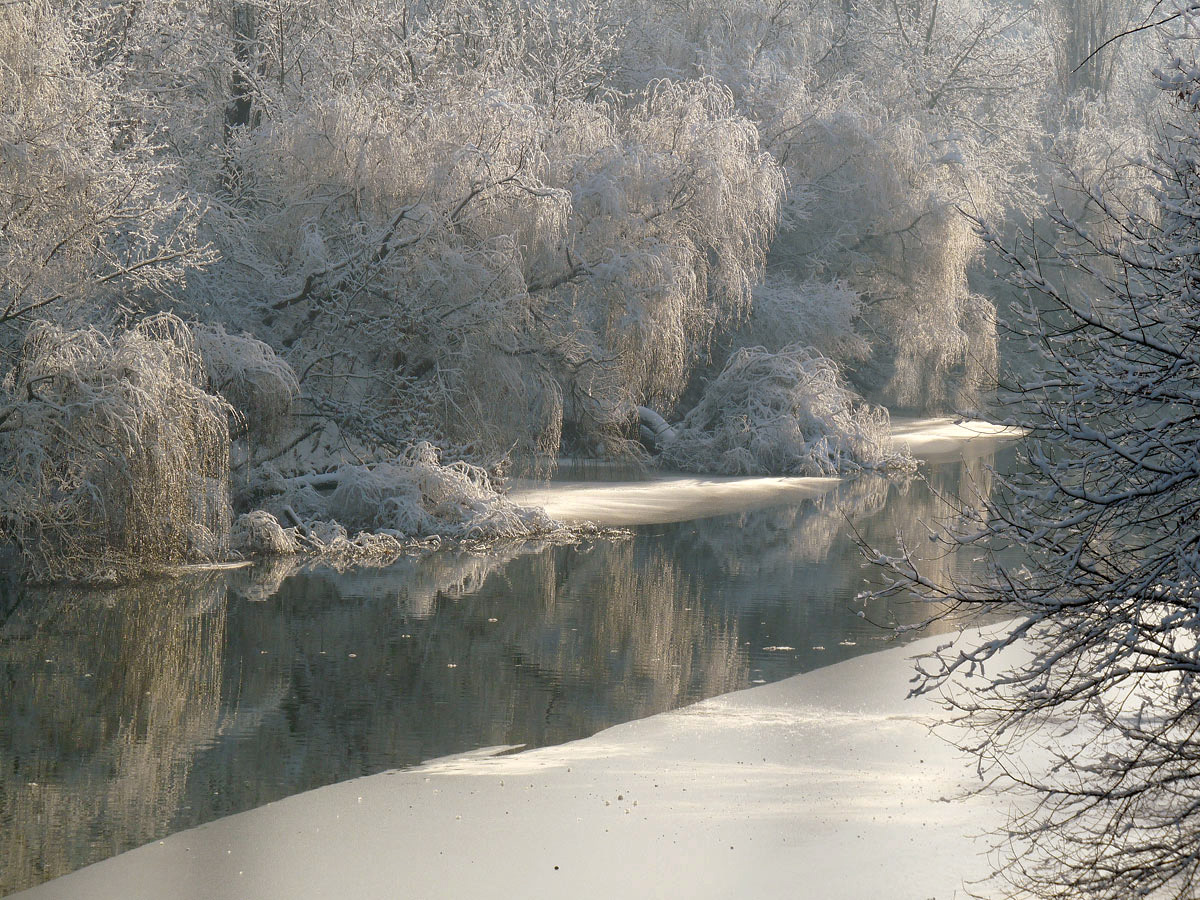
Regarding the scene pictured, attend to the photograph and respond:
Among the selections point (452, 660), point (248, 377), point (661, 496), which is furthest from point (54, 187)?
point (661, 496)

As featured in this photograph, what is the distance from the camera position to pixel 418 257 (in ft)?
54.9

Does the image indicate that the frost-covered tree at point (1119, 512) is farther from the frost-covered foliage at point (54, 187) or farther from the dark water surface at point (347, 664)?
the frost-covered foliage at point (54, 187)

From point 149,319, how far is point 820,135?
16517mm

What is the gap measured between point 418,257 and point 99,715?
374 inches

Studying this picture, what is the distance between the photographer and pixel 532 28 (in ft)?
83.2

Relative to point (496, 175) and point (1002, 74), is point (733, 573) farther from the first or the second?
point (1002, 74)

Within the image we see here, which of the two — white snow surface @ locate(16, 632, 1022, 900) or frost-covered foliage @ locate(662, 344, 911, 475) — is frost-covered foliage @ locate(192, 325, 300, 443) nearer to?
white snow surface @ locate(16, 632, 1022, 900)

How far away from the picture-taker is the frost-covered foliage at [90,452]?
11281 mm

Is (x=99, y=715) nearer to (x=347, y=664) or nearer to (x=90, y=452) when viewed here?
(x=347, y=664)

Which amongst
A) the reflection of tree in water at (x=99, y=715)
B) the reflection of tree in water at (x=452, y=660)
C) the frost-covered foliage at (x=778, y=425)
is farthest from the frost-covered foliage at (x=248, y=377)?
the frost-covered foliage at (x=778, y=425)

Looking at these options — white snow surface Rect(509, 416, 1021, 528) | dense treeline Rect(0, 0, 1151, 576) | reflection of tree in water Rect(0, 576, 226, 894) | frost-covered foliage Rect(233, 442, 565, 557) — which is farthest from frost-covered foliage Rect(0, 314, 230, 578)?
white snow surface Rect(509, 416, 1021, 528)

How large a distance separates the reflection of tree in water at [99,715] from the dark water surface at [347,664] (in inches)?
0.7

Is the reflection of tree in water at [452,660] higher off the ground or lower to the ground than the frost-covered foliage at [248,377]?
lower

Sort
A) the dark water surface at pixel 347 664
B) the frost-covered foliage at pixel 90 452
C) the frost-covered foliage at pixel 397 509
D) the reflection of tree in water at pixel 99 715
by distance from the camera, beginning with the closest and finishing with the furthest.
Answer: the reflection of tree in water at pixel 99 715 → the dark water surface at pixel 347 664 → the frost-covered foliage at pixel 90 452 → the frost-covered foliage at pixel 397 509
